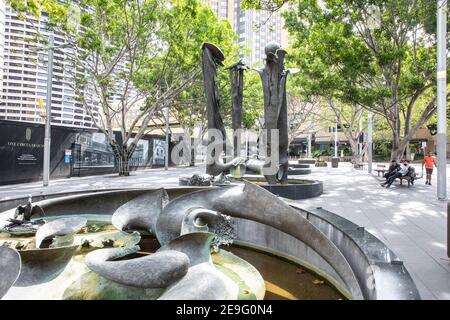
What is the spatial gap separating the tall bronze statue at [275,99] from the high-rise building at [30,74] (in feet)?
29.2

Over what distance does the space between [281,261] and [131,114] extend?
35.6 metres

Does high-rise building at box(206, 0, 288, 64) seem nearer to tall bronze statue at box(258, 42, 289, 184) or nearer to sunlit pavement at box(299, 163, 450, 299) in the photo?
tall bronze statue at box(258, 42, 289, 184)

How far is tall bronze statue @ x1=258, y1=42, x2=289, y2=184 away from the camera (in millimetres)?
9328

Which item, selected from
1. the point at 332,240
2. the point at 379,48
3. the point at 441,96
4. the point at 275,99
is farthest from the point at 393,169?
the point at 332,240

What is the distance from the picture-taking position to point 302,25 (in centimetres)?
1705

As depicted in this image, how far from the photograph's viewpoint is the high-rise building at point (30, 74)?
16.0m

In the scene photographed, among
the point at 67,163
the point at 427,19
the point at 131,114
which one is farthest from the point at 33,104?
the point at 427,19

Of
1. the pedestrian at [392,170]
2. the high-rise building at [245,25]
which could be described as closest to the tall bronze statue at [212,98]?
the pedestrian at [392,170]

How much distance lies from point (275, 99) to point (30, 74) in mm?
21235

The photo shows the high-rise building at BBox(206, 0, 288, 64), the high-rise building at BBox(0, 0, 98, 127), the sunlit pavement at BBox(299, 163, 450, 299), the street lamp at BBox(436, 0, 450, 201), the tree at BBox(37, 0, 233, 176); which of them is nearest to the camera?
the sunlit pavement at BBox(299, 163, 450, 299)

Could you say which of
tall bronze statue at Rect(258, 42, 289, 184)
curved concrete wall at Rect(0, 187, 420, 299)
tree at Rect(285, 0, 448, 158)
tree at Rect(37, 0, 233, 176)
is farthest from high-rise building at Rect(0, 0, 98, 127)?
tree at Rect(285, 0, 448, 158)

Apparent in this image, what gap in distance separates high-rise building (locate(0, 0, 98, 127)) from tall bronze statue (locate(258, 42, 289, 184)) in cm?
891

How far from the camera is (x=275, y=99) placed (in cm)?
944

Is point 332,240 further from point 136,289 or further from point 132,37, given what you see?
point 132,37
